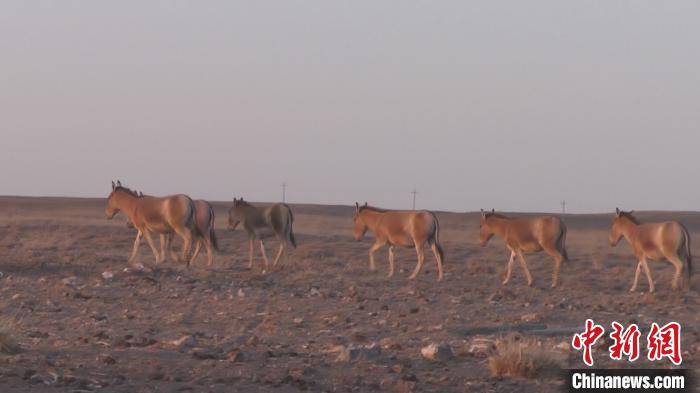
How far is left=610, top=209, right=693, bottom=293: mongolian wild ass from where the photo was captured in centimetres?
2545

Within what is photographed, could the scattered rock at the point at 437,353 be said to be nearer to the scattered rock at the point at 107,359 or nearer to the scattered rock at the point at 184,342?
the scattered rock at the point at 184,342

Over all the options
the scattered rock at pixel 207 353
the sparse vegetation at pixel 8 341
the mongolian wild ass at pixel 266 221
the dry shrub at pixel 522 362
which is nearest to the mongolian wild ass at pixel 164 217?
the mongolian wild ass at pixel 266 221

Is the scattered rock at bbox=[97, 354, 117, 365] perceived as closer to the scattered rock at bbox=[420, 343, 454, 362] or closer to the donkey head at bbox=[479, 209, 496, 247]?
the scattered rock at bbox=[420, 343, 454, 362]

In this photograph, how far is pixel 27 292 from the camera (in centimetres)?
1945

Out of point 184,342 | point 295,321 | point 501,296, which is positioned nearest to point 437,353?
point 184,342

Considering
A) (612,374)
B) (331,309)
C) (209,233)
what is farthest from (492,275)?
(612,374)

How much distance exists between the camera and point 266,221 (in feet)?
98.9

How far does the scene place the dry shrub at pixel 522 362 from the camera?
12469 millimetres

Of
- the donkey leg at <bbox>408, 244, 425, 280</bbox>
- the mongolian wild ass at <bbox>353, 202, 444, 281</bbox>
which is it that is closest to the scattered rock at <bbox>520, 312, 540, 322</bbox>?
the donkey leg at <bbox>408, 244, 425, 280</bbox>

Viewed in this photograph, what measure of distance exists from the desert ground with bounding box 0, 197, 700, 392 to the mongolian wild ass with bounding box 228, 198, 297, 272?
77 cm

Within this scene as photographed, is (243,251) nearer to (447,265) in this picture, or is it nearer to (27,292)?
(447,265)

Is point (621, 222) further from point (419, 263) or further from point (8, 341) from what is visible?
point (8, 341)

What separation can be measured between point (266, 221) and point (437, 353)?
1693cm

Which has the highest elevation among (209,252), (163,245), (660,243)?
(660,243)
